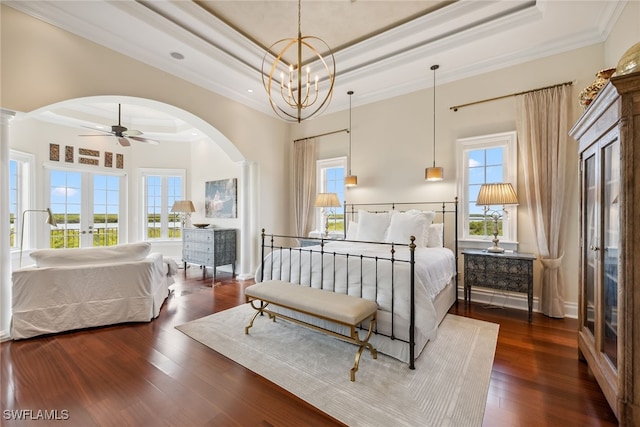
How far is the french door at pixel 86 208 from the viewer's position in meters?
5.57

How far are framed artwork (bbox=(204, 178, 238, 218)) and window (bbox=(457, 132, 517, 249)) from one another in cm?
442

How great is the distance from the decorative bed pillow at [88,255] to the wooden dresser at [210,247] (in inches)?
74.2

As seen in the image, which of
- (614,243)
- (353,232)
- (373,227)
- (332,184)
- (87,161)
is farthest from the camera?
(87,161)

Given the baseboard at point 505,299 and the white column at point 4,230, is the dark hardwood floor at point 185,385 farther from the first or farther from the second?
the baseboard at point 505,299

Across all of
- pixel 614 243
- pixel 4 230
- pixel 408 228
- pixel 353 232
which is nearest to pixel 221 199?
pixel 353 232

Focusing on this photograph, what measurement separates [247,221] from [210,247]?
868 millimetres

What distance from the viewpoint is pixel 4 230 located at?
2.69m

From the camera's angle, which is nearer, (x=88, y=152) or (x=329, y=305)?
(x=329, y=305)

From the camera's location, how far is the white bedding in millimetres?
2332

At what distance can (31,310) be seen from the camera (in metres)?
2.76

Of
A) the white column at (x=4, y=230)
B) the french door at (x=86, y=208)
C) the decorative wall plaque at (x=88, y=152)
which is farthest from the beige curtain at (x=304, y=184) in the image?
the decorative wall plaque at (x=88, y=152)

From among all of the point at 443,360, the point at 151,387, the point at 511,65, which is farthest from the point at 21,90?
the point at 511,65

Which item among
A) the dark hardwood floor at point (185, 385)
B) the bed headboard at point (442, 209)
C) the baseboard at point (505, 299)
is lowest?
the dark hardwood floor at point (185, 385)

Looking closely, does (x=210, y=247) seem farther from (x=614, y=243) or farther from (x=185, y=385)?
(x=614, y=243)
